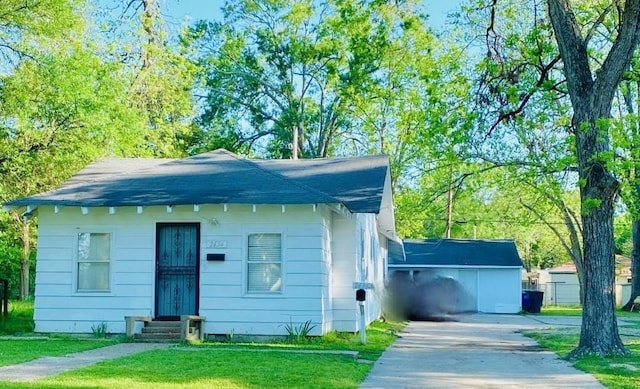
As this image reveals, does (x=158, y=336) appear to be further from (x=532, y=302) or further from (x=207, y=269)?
(x=532, y=302)

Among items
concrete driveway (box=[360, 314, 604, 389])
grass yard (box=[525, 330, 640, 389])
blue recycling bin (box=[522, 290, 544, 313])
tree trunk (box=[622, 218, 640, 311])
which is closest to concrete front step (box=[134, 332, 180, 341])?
concrete driveway (box=[360, 314, 604, 389])

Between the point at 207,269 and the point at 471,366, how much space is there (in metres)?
5.96

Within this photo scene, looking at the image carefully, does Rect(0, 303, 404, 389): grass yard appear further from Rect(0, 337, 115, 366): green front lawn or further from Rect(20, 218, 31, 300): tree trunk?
Rect(20, 218, 31, 300): tree trunk

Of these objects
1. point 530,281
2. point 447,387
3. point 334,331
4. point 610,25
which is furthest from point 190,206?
point 530,281

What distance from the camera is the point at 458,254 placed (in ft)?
123

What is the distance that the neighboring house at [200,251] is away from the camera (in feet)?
50.0

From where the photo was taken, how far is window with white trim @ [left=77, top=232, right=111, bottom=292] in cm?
1591

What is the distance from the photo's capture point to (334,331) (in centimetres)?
1659

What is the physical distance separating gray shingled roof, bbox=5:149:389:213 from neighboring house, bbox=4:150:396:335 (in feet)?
0.15

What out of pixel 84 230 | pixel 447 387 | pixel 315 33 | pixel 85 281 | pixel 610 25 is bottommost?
pixel 447 387

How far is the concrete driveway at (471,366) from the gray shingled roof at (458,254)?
1848cm

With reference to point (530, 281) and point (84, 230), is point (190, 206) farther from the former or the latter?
point (530, 281)

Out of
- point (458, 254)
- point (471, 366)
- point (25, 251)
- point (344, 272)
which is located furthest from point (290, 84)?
point (471, 366)

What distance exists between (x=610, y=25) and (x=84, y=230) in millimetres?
11471
